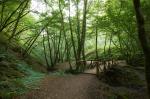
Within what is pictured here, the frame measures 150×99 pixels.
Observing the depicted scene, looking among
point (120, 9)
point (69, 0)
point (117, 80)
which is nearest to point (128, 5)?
point (120, 9)

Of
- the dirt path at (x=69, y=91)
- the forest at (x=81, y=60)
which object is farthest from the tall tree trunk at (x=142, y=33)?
the dirt path at (x=69, y=91)

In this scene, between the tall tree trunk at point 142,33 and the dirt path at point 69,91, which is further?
the dirt path at point 69,91

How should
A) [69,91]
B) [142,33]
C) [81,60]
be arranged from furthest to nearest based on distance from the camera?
[81,60], [69,91], [142,33]

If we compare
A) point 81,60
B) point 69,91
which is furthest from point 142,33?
point 81,60

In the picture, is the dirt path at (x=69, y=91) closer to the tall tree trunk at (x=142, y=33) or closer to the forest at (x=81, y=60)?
the forest at (x=81, y=60)

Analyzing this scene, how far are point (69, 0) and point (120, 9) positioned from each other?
180 inches

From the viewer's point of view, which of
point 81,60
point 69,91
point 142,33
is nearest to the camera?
point 142,33

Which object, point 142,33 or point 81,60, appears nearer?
point 142,33

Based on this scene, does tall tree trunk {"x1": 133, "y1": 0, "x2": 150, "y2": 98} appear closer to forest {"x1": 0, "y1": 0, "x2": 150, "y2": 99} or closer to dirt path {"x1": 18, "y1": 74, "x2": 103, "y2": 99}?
forest {"x1": 0, "y1": 0, "x2": 150, "y2": 99}

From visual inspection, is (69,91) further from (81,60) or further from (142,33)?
(81,60)

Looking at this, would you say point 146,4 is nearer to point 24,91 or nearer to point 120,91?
point 120,91

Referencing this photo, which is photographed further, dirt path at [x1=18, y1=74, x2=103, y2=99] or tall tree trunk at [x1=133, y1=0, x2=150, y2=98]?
dirt path at [x1=18, y1=74, x2=103, y2=99]

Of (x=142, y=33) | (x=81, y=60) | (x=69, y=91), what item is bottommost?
(x=69, y=91)

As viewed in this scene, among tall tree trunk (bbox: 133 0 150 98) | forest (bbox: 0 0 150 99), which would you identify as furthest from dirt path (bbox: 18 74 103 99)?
tall tree trunk (bbox: 133 0 150 98)
